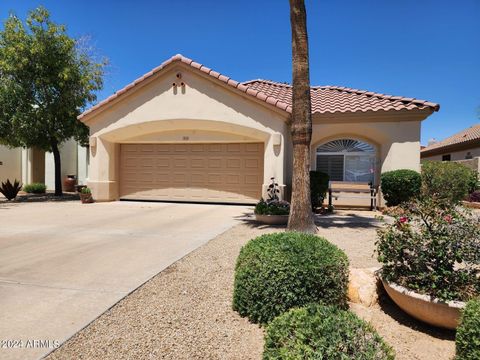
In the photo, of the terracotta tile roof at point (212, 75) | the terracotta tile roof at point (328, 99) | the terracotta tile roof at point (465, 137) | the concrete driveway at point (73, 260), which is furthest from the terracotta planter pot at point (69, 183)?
the terracotta tile roof at point (465, 137)

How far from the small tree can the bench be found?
12.5 metres

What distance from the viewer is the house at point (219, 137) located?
12.3m

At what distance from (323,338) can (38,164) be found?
989 inches

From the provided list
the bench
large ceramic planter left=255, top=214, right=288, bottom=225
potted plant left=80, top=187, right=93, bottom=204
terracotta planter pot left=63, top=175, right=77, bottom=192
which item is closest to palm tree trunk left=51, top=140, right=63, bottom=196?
terracotta planter pot left=63, top=175, right=77, bottom=192

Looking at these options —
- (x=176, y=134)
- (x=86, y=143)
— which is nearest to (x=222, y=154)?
(x=176, y=134)

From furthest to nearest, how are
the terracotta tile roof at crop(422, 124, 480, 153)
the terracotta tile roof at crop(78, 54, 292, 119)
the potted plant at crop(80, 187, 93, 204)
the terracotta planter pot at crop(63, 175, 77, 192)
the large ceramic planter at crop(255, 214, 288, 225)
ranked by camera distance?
the terracotta tile roof at crop(422, 124, 480, 153)
the terracotta planter pot at crop(63, 175, 77, 192)
the potted plant at crop(80, 187, 93, 204)
the terracotta tile roof at crop(78, 54, 292, 119)
the large ceramic planter at crop(255, 214, 288, 225)

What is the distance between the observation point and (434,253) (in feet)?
11.4

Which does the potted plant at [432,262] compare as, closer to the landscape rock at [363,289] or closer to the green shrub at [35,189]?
the landscape rock at [363,289]

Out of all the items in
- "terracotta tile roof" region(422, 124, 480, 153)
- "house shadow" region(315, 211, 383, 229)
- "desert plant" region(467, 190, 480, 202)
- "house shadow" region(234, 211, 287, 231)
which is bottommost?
"house shadow" region(234, 211, 287, 231)

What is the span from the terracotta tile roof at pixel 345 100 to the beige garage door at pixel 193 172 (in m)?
3.39

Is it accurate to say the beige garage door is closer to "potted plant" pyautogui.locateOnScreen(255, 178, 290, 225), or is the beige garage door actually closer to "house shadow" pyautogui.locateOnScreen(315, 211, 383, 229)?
"house shadow" pyautogui.locateOnScreen(315, 211, 383, 229)

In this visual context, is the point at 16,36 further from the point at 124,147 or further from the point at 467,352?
the point at 467,352

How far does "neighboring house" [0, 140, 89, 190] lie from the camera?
70.9 feet

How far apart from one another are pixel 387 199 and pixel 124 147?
37.3 feet
